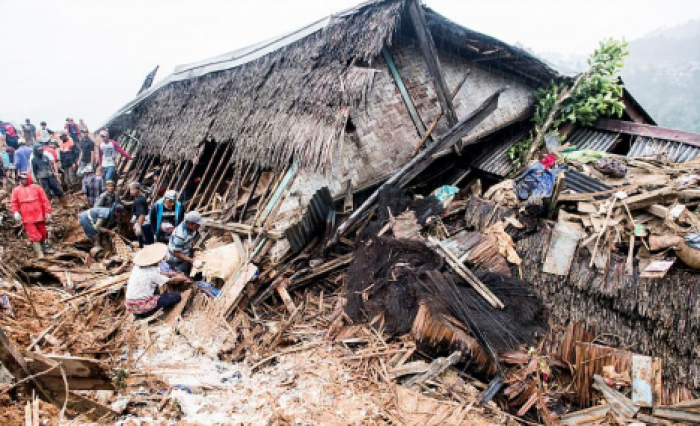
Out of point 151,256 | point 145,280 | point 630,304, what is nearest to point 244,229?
point 151,256

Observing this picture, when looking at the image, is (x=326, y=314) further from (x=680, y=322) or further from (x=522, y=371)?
(x=680, y=322)

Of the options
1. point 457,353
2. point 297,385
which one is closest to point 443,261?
point 457,353

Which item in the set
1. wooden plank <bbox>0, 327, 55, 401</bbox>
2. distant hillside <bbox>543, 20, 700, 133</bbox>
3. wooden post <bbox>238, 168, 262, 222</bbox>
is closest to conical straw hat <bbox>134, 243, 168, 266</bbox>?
wooden post <bbox>238, 168, 262, 222</bbox>

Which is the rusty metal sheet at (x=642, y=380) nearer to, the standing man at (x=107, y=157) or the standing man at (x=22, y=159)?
the standing man at (x=107, y=157)

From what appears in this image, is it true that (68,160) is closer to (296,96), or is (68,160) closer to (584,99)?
(296,96)

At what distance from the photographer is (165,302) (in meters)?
5.75

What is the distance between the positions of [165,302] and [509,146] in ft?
29.1

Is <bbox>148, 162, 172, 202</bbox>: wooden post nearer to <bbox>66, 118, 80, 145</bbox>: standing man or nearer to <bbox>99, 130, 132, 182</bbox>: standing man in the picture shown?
<bbox>99, 130, 132, 182</bbox>: standing man

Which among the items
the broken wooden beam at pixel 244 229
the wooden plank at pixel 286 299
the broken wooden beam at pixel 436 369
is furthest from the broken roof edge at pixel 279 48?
the broken wooden beam at pixel 436 369

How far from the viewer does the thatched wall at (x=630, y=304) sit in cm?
429

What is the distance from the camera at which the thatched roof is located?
6.71m

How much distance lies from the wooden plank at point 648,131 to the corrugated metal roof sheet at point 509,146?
151mm

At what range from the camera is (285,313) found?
6223 mm

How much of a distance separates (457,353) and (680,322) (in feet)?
8.33
